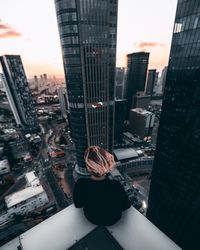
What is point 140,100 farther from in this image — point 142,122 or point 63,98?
point 63,98

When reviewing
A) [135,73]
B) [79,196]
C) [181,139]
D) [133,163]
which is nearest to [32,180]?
[133,163]

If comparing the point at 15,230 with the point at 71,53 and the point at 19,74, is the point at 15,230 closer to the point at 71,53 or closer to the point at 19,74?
the point at 71,53

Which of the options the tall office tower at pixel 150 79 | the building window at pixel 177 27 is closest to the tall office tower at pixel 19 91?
the building window at pixel 177 27

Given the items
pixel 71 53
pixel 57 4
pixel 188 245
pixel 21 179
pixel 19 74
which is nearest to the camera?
pixel 188 245

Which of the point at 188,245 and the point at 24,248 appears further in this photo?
the point at 188,245

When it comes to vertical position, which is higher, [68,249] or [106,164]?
[106,164]

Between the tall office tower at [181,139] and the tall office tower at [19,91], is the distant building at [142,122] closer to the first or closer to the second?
the tall office tower at [181,139]

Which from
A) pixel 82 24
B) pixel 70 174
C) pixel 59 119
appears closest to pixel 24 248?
pixel 82 24
